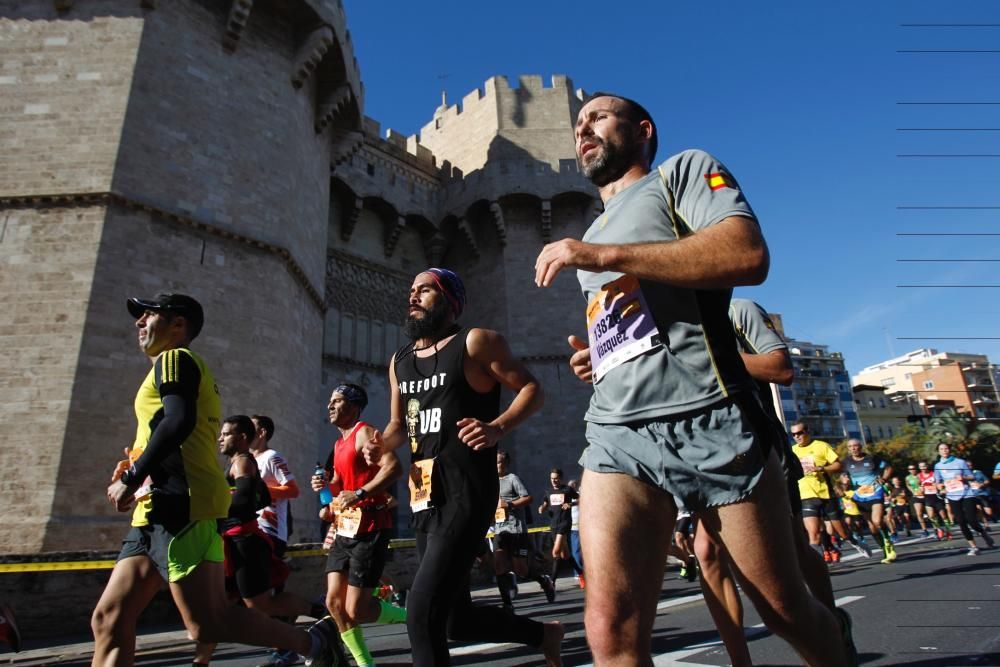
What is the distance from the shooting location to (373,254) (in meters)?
20.5

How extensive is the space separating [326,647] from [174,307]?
6.27 feet

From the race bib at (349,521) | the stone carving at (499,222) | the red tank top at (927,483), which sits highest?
the stone carving at (499,222)

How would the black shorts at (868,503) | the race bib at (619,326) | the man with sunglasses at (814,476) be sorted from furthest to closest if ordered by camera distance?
the black shorts at (868,503) < the man with sunglasses at (814,476) < the race bib at (619,326)

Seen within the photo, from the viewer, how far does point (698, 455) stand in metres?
1.55

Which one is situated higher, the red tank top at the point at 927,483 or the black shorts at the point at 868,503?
the red tank top at the point at 927,483

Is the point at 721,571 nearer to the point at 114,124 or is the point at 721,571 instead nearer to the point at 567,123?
the point at 114,124

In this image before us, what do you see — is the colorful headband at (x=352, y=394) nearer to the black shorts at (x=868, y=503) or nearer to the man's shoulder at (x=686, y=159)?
the man's shoulder at (x=686, y=159)

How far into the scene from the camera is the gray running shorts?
1.52 metres

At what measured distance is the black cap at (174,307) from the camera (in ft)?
9.75

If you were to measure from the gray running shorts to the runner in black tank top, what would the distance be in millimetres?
938

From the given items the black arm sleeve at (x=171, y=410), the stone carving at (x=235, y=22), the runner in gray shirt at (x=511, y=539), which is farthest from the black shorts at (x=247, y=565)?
the stone carving at (x=235, y=22)

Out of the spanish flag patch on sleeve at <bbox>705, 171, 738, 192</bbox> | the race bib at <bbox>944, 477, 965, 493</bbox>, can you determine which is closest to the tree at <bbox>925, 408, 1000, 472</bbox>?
the race bib at <bbox>944, 477, 965, 493</bbox>

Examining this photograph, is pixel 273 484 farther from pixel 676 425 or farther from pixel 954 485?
pixel 954 485

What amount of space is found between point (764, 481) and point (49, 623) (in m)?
8.35
